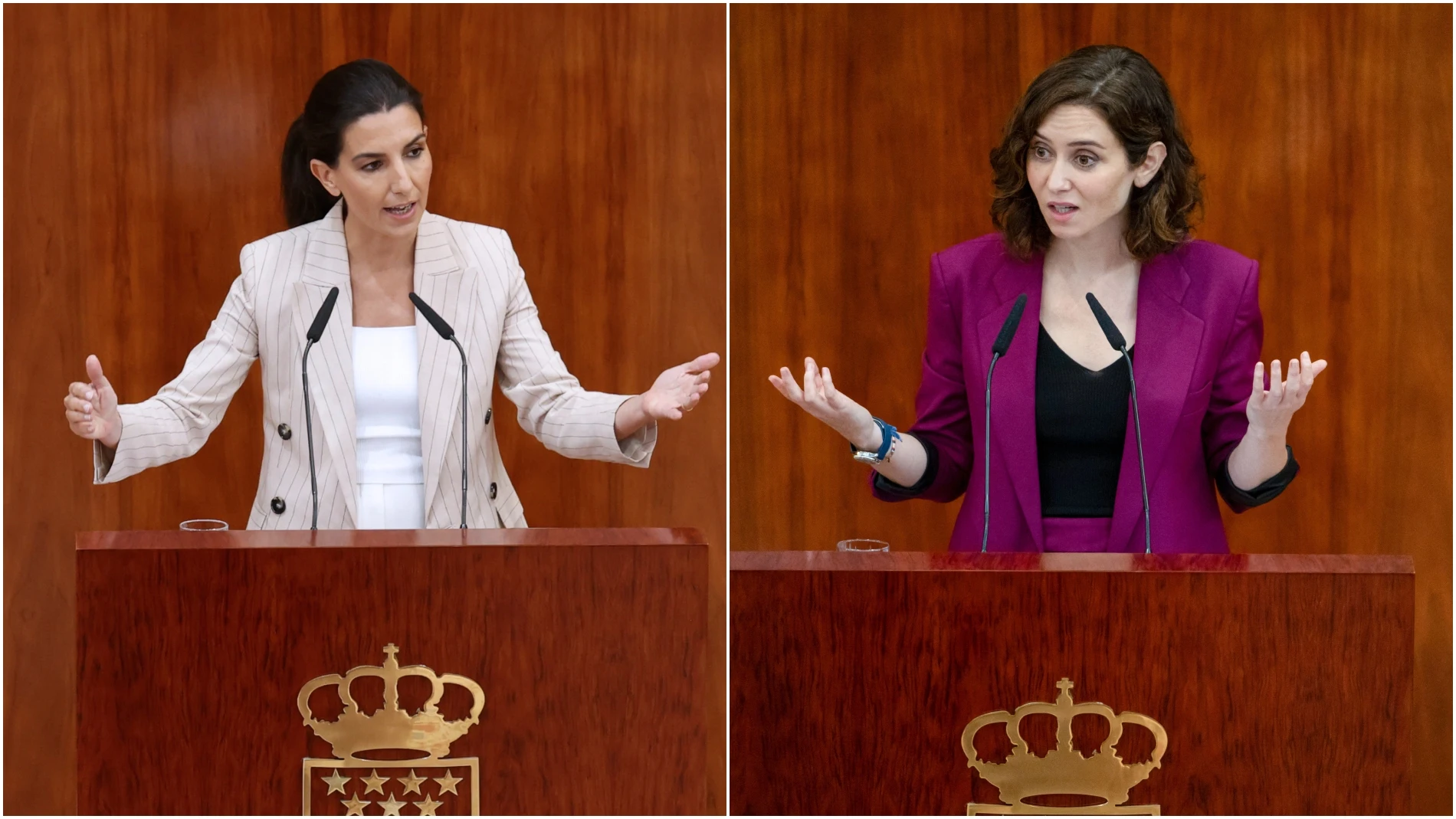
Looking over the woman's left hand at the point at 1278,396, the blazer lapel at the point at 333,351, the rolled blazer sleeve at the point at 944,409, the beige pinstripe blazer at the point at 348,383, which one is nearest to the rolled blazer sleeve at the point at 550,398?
the beige pinstripe blazer at the point at 348,383

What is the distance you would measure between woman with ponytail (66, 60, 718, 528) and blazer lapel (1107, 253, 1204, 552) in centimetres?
71

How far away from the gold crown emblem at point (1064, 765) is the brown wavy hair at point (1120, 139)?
40.7 inches

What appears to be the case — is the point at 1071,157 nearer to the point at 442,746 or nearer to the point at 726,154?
the point at 726,154

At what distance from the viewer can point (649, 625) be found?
1758 millimetres

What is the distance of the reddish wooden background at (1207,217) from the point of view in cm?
330

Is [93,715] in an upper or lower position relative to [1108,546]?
lower

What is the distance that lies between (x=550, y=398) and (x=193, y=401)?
0.55 metres

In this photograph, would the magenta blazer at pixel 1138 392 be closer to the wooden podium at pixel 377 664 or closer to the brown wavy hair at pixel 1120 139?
the brown wavy hair at pixel 1120 139

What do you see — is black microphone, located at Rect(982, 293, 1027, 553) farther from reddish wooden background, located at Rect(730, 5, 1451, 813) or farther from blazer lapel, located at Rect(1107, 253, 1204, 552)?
reddish wooden background, located at Rect(730, 5, 1451, 813)

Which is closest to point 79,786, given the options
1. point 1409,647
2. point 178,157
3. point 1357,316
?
point 1409,647

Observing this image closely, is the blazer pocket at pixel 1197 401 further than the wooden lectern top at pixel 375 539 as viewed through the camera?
Yes

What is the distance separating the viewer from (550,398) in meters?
2.68

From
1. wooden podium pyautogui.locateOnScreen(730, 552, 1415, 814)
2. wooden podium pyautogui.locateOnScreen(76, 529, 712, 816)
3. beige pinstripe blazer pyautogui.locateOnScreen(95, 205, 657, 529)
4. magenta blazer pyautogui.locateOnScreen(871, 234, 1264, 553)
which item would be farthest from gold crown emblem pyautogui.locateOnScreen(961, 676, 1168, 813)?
beige pinstripe blazer pyautogui.locateOnScreen(95, 205, 657, 529)

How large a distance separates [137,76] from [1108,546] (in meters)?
2.18
